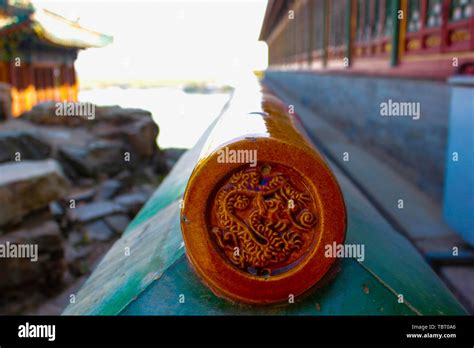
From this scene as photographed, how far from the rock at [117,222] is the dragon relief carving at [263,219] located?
7.59 metres

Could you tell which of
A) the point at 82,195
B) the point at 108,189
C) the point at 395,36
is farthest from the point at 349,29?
the point at 82,195

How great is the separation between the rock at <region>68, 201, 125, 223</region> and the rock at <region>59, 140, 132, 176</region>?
1366 mm

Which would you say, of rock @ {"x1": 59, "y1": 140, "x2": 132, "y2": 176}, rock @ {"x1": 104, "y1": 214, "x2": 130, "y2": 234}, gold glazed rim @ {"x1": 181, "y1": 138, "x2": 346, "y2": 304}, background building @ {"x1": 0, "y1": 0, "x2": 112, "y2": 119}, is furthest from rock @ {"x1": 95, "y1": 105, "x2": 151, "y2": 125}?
gold glazed rim @ {"x1": 181, "y1": 138, "x2": 346, "y2": 304}

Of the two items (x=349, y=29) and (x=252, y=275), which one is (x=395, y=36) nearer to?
(x=349, y=29)

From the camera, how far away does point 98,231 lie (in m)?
8.20

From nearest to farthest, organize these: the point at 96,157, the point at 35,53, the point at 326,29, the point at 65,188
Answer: the point at 65,188, the point at 326,29, the point at 96,157, the point at 35,53

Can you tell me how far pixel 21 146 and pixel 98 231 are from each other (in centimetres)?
233

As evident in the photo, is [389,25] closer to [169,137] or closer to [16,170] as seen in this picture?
[16,170]

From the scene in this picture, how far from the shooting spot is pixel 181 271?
1.28 meters

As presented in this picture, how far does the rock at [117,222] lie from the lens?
27.7ft

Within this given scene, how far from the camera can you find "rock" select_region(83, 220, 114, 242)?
7977mm

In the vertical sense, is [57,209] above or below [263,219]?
below

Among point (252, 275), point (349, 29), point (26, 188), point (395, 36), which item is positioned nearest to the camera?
point (252, 275)
